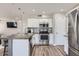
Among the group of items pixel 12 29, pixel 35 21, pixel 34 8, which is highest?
pixel 34 8

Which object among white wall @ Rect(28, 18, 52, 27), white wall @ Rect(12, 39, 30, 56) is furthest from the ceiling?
white wall @ Rect(12, 39, 30, 56)

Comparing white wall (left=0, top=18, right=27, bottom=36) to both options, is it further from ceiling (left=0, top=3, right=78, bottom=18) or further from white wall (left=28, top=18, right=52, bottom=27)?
ceiling (left=0, top=3, right=78, bottom=18)

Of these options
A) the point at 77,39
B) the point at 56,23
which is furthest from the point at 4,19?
the point at 77,39

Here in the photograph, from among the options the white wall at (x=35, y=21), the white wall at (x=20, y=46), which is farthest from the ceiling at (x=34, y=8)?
the white wall at (x=20, y=46)

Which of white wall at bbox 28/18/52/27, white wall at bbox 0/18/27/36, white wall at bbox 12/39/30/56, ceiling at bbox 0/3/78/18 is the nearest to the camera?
ceiling at bbox 0/3/78/18

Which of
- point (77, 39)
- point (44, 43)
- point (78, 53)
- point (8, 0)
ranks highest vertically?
point (8, 0)

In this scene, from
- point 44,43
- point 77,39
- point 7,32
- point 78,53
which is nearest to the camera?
point 78,53

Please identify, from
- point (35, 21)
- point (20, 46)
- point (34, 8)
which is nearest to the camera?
point (20, 46)

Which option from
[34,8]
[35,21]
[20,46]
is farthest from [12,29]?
[20,46]

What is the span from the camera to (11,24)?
10.2 m

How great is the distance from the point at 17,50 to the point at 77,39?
2.72 meters

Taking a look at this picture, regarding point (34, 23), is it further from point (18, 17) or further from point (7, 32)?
point (7, 32)

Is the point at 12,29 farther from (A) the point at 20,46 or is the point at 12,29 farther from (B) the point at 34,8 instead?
(A) the point at 20,46

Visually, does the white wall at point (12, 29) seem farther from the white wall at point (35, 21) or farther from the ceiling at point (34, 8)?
the ceiling at point (34, 8)
